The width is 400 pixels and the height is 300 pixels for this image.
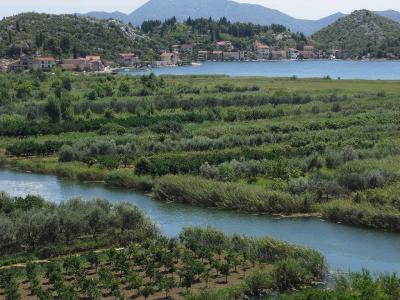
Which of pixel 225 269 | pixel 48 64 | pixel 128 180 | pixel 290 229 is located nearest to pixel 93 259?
pixel 225 269

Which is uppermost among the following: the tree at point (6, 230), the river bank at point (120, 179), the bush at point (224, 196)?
the tree at point (6, 230)

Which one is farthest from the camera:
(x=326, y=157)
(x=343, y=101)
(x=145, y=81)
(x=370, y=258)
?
(x=145, y=81)

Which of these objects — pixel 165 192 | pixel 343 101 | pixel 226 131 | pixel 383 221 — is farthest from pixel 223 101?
pixel 383 221

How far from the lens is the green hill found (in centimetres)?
15438

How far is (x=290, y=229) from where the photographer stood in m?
36.0

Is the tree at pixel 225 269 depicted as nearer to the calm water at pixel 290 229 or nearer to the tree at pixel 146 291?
the tree at pixel 146 291

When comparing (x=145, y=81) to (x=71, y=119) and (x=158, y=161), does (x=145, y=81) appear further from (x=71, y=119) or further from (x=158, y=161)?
(x=158, y=161)

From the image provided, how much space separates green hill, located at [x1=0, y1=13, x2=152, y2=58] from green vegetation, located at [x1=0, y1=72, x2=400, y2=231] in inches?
2295

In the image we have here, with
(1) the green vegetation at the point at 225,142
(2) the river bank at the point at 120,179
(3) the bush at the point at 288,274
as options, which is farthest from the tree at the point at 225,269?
(2) the river bank at the point at 120,179

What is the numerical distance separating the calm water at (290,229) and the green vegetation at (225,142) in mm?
994

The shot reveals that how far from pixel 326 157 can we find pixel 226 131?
14.9 metres

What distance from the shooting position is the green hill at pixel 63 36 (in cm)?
15438

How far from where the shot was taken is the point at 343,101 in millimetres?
79375

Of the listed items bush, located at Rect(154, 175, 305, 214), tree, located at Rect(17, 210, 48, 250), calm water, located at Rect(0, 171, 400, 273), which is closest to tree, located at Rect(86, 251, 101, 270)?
tree, located at Rect(17, 210, 48, 250)
